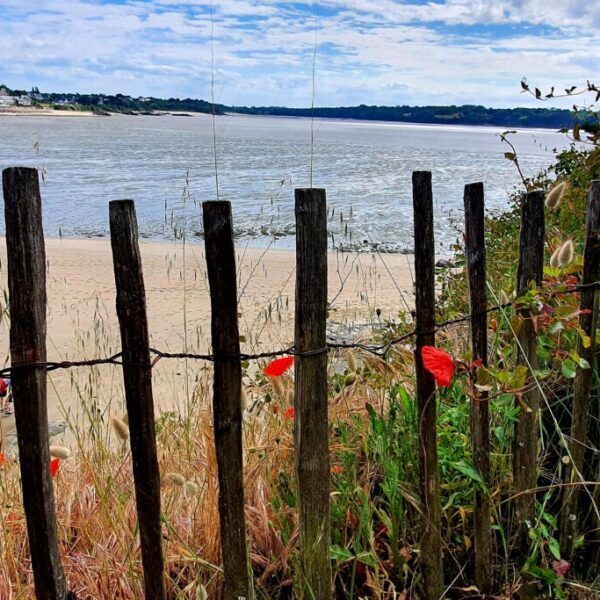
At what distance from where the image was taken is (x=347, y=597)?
2168 millimetres

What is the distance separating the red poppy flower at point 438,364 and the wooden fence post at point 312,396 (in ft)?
1.02

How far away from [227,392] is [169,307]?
640cm

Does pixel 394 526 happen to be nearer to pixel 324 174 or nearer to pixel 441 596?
pixel 441 596

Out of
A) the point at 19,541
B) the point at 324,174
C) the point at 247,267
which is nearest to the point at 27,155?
the point at 324,174

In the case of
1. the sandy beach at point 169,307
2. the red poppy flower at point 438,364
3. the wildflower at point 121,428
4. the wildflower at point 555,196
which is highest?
the wildflower at point 555,196


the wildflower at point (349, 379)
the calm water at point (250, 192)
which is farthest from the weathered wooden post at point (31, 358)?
the calm water at point (250, 192)

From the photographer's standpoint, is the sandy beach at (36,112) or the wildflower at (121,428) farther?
the sandy beach at (36,112)

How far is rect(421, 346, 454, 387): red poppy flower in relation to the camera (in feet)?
6.21

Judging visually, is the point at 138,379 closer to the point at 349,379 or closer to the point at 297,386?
the point at 297,386

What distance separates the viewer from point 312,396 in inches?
75.6

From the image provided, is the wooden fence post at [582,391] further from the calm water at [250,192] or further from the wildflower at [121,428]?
the calm water at [250,192]

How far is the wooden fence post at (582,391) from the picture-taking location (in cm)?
225

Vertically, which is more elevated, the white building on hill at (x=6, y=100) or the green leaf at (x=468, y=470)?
the white building on hill at (x=6, y=100)

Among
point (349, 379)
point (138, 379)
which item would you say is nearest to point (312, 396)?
point (138, 379)
